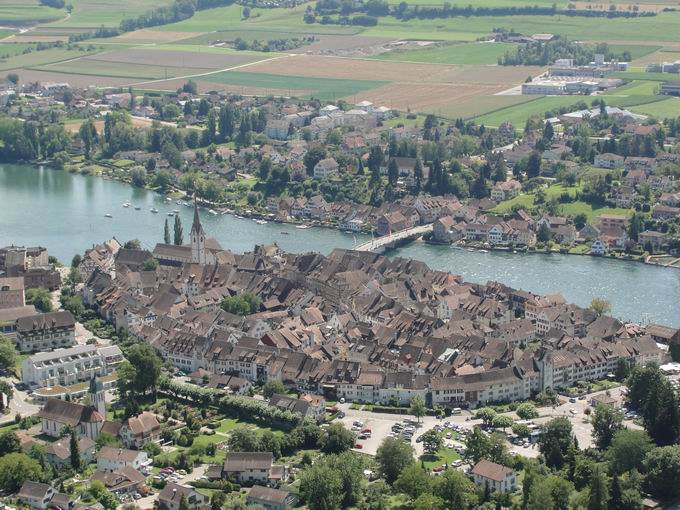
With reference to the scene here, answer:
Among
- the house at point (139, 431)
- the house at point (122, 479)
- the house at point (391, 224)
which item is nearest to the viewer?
the house at point (122, 479)

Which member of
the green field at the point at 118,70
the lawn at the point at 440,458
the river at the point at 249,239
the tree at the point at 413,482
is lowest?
the river at the point at 249,239

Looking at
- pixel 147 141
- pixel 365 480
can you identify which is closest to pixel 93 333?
pixel 365 480

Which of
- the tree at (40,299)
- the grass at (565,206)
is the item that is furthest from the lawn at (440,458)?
the grass at (565,206)

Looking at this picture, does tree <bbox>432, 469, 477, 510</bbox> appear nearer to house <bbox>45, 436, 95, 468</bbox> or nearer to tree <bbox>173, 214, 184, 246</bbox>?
house <bbox>45, 436, 95, 468</bbox>

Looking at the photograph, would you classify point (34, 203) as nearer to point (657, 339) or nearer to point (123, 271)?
point (123, 271)

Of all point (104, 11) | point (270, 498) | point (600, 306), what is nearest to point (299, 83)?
point (104, 11)

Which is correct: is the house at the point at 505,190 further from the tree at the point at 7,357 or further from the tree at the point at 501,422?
the tree at the point at 501,422

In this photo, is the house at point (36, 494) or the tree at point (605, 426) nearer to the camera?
the house at point (36, 494)
